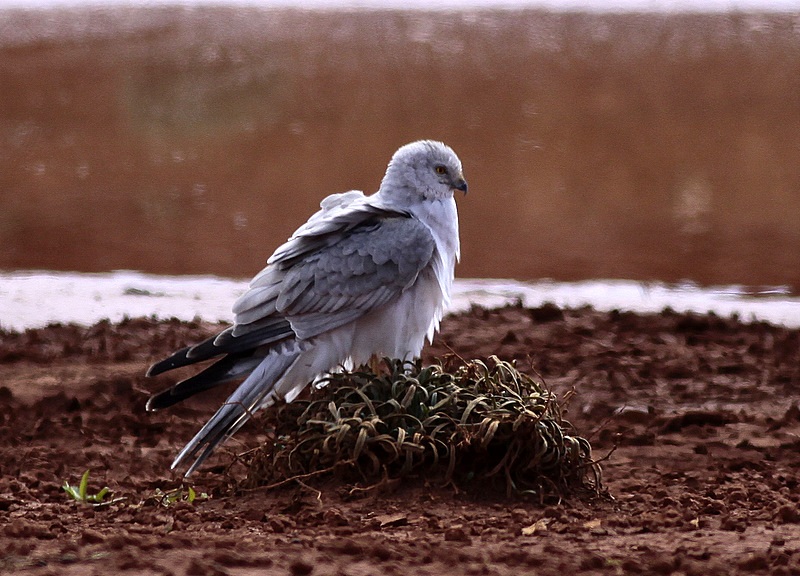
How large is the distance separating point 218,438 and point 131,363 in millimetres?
2058

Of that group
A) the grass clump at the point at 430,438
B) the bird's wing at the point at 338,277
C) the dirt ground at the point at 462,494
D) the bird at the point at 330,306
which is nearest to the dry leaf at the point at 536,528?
the dirt ground at the point at 462,494

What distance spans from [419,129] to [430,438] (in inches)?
410

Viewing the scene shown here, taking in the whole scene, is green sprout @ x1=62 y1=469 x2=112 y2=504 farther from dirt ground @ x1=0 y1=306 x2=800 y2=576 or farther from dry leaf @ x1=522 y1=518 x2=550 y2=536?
dry leaf @ x1=522 y1=518 x2=550 y2=536

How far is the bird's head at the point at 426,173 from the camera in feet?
16.8

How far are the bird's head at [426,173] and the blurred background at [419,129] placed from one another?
7168 millimetres

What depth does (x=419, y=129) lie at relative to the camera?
558 inches

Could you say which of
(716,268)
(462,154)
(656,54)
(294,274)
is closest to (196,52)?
(462,154)

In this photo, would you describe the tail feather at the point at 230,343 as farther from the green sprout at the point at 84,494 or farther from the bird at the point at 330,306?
the green sprout at the point at 84,494

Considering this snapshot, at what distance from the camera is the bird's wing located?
476 cm

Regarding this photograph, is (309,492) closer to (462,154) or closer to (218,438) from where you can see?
(218,438)

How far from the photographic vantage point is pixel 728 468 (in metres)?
4.81

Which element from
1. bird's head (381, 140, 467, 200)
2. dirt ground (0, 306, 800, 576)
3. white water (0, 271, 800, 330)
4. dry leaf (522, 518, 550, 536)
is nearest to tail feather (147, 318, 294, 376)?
dirt ground (0, 306, 800, 576)

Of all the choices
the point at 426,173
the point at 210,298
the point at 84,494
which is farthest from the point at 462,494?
the point at 210,298

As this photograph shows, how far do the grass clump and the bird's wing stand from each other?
1.63 feet
